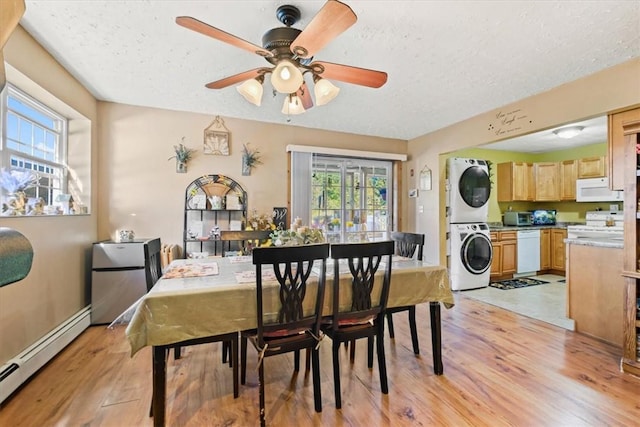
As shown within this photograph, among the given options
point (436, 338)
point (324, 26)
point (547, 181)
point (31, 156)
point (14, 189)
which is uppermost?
point (324, 26)

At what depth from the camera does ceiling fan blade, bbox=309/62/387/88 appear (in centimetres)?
188

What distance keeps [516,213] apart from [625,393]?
13.3 ft

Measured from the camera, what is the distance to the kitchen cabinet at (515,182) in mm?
5582

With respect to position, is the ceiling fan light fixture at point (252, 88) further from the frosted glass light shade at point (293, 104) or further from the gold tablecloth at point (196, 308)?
the gold tablecloth at point (196, 308)

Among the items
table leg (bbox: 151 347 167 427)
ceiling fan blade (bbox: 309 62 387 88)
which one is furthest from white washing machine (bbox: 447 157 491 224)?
table leg (bbox: 151 347 167 427)

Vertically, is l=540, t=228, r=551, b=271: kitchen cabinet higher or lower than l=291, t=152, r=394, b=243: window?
lower

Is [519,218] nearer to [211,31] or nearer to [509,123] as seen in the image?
[509,123]

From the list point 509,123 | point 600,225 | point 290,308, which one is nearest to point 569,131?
point 509,123

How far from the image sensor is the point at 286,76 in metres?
1.79

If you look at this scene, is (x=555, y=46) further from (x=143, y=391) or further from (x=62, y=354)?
(x=62, y=354)

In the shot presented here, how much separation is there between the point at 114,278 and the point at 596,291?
4.77 m

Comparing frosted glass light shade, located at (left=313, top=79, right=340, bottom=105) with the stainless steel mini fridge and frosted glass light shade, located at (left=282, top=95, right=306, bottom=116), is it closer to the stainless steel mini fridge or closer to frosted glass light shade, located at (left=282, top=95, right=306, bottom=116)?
frosted glass light shade, located at (left=282, top=95, right=306, bottom=116)

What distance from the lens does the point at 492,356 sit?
2.51 meters

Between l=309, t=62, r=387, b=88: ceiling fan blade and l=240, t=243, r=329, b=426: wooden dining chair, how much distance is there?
1110 millimetres
